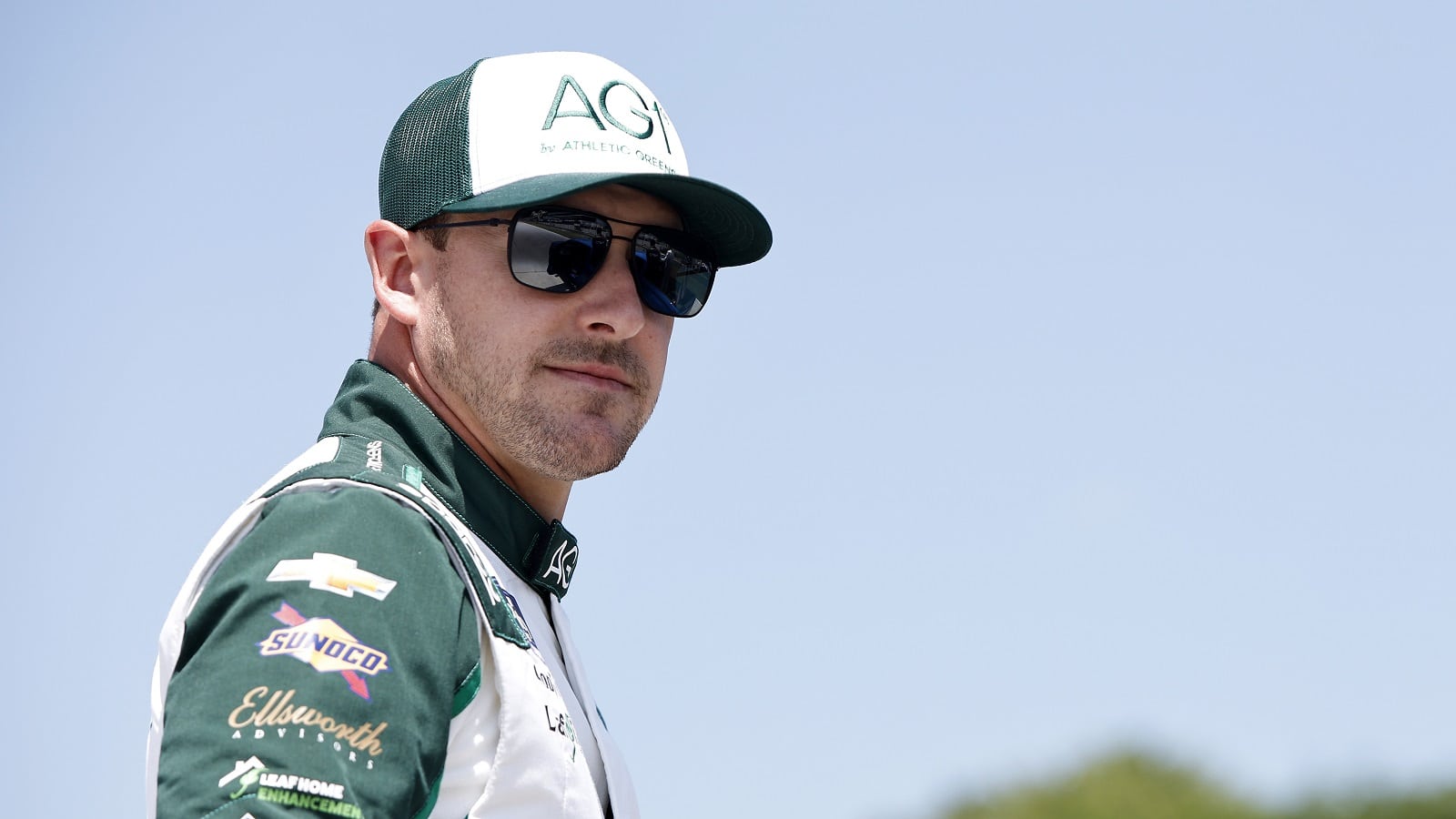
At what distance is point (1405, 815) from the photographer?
41156 millimetres

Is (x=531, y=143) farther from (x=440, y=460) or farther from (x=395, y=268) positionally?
(x=440, y=460)

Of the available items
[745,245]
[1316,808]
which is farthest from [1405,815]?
[745,245]

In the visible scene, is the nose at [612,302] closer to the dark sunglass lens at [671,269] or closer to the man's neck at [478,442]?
the dark sunglass lens at [671,269]

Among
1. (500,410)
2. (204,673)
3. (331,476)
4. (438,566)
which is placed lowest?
(204,673)

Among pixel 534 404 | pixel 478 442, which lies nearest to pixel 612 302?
pixel 534 404

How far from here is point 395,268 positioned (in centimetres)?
353

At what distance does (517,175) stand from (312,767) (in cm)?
157

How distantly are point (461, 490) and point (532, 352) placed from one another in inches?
14.8

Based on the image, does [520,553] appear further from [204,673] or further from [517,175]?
[204,673]

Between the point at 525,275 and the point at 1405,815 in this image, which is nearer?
the point at 525,275

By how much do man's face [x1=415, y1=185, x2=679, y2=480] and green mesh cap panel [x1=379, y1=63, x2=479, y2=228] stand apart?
0.30 ft

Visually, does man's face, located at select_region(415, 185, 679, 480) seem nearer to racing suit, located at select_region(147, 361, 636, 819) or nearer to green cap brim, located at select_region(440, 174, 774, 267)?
green cap brim, located at select_region(440, 174, 774, 267)

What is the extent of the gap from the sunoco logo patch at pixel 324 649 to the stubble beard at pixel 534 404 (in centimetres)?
112

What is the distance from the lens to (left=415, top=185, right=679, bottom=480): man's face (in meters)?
3.33
